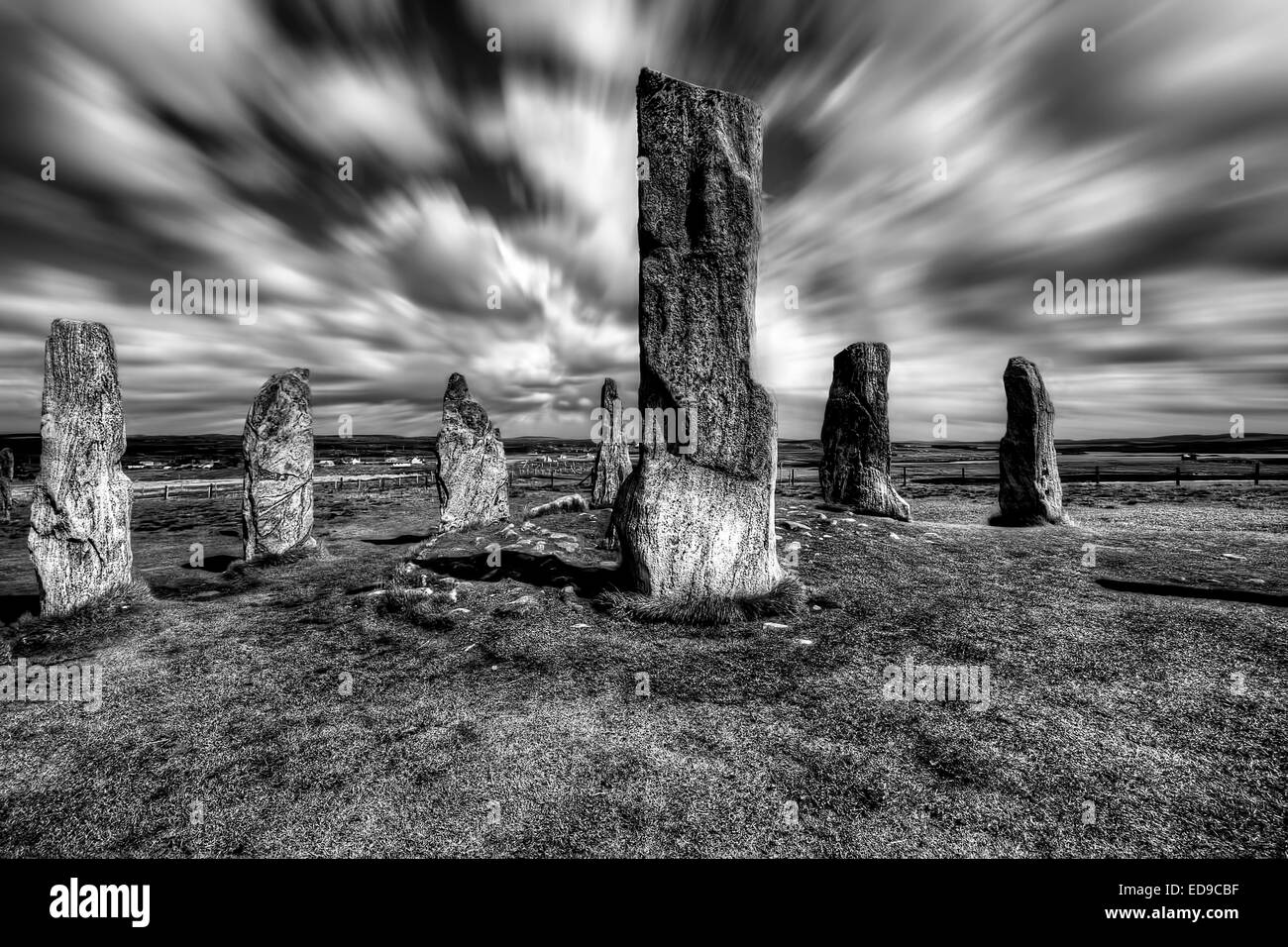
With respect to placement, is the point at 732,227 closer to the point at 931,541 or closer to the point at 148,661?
the point at 931,541

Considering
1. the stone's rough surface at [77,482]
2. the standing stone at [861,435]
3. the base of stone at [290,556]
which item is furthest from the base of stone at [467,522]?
the standing stone at [861,435]

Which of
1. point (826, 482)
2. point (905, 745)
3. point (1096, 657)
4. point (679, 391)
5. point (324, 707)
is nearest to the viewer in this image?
point (905, 745)

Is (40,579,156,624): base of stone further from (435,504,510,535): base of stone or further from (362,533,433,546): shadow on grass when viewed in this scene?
(435,504,510,535): base of stone

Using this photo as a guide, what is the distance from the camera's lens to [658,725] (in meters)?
4.09

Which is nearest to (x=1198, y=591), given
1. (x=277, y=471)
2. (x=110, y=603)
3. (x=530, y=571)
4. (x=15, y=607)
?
(x=530, y=571)

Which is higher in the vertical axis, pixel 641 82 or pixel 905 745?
pixel 641 82

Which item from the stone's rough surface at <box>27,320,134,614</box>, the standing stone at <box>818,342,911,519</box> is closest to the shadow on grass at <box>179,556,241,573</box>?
the stone's rough surface at <box>27,320,134,614</box>

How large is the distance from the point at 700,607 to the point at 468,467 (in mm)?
10233

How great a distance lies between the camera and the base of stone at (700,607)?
6180 mm

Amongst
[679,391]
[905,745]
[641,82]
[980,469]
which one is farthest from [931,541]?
[980,469]

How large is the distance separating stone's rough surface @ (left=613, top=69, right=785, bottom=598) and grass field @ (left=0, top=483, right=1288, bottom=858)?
3.10 ft
